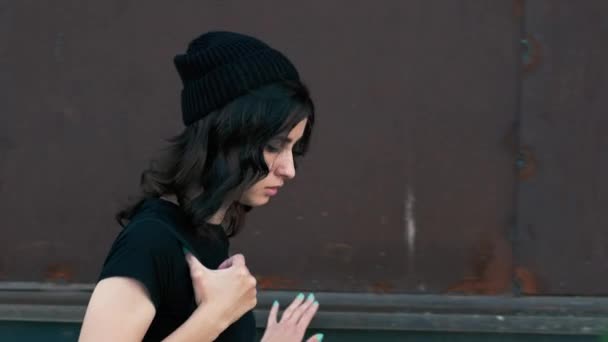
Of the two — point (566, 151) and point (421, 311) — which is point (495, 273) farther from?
point (566, 151)

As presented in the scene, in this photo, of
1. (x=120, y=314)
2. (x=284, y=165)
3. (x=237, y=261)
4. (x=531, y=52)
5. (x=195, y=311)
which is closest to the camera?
(x=120, y=314)

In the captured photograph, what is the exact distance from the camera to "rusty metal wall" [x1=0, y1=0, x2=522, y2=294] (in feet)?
11.6

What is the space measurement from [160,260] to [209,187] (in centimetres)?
25

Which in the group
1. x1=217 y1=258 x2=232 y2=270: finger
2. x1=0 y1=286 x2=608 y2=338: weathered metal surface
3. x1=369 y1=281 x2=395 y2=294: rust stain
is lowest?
x1=0 y1=286 x2=608 y2=338: weathered metal surface

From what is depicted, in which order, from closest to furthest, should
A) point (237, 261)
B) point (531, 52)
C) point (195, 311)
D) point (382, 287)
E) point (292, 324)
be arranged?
point (195, 311), point (237, 261), point (292, 324), point (531, 52), point (382, 287)

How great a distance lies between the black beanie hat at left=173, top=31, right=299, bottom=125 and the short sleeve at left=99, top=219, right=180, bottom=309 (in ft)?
0.92

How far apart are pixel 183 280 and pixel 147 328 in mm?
122

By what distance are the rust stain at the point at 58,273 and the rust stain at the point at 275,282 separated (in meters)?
0.79

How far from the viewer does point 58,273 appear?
12.1ft

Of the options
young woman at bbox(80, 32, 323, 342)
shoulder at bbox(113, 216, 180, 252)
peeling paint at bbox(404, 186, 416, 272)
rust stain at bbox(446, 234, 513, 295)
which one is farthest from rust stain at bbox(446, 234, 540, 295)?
shoulder at bbox(113, 216, 180, 252)

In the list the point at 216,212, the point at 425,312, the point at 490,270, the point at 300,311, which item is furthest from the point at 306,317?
the point at 490,270

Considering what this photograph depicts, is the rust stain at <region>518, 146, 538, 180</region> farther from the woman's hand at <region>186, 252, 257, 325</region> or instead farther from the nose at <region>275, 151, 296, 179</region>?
the woman's hand at <region>186, 252, 257, 325</region>

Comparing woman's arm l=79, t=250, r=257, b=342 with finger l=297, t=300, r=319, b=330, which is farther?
finger l=297, t=300, r=319, b=330

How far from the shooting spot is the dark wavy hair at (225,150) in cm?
175
